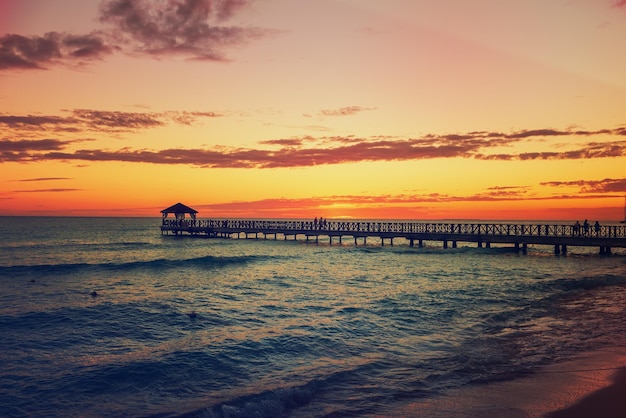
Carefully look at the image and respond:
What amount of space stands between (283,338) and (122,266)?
29252mm

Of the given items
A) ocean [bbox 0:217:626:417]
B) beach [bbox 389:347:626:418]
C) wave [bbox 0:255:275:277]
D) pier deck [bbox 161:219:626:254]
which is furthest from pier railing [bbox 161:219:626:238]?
beach [bbox 389:347:626:418]

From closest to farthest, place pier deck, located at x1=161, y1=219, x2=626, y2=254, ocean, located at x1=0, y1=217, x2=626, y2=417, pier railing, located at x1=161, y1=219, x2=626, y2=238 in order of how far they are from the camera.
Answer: ocean, located at x1=0, y1=217, x2=626, y2=417 → pier deck, located at x1=161, y1=219, x2=626, y2=254 → pier railing, located at x1=161, y1=219, x2=626, y2=238

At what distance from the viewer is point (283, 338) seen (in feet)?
51.1

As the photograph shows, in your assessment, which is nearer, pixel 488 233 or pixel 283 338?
pixel 283 338

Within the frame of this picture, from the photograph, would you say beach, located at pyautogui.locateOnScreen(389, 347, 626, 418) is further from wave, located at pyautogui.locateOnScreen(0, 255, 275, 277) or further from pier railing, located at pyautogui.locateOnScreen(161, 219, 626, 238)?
pier railing, located at pyautogui.locateOnScreen(161, 219, 626, 238)

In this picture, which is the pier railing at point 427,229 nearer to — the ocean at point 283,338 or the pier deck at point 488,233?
the pier deck at point 488,233

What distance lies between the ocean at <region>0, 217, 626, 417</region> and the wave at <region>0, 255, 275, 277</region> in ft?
10.4

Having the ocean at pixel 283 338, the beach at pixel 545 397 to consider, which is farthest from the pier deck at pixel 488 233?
the beach at pixel 545 397

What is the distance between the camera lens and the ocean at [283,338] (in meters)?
10.5

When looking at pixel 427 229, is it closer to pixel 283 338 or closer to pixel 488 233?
pixel 488 233

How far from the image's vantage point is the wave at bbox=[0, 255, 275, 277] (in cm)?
3578

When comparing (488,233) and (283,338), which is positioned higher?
(488,233)

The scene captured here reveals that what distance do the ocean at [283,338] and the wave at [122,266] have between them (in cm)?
316

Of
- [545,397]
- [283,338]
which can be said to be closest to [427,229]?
[283,338]
